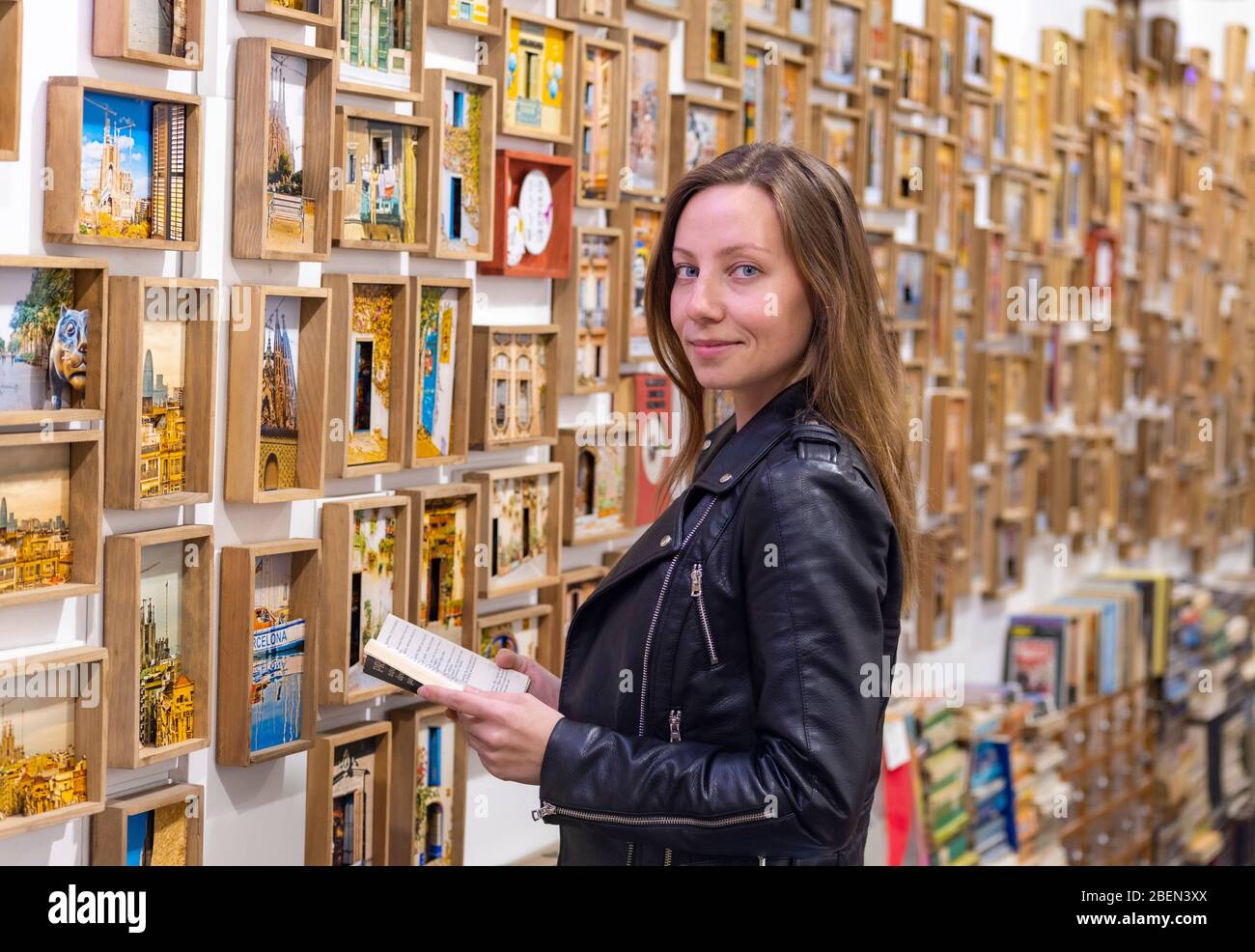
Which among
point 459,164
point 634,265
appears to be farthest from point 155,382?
point 634,265

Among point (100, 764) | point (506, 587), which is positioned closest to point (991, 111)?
point (506, 587)

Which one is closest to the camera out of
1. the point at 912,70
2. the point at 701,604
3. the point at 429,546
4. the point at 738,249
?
the point at 701,604

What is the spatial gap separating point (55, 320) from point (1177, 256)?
17.6 ft

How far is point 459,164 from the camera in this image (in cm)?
268

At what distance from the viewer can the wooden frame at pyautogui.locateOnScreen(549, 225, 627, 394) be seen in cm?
300

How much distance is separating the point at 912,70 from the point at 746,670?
9.63 ft

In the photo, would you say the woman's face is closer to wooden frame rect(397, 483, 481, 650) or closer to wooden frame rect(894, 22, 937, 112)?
wooden frame rect(397, 483, 481, 650)

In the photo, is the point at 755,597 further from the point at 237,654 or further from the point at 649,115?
the point at 649,115

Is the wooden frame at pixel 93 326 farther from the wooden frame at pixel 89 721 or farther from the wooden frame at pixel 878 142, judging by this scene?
the wooden frame at pixel 878 142

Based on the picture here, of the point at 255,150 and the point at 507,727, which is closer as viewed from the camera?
the point at 507,727

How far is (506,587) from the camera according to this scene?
2854 mm

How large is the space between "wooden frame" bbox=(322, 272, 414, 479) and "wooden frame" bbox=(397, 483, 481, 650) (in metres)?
0.11

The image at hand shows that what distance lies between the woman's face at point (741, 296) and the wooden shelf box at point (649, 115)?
132cm

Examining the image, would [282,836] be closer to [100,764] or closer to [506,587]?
[100,764]
